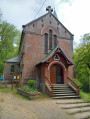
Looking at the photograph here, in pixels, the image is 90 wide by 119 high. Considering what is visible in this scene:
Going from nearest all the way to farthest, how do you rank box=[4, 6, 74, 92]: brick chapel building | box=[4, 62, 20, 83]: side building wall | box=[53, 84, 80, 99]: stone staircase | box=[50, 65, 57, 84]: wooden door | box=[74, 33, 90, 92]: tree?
box=[53, 84, 80, 99]: stone staircase < box=[4, 6, 74, 92]: brick chapel building < box=[50, 65, 57, 84]: wooden door < box=[4, 62, 20, 83]: side building wall < box=[74, 33, 90, 92]: tree

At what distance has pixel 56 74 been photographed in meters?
14.6

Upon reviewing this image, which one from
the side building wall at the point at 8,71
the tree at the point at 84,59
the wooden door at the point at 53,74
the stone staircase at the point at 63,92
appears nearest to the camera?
the stone staircase at the point at 63,92

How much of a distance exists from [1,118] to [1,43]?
23139mm

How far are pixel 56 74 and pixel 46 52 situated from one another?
12.9ft

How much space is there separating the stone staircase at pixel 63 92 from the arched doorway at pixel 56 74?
75.2 inches

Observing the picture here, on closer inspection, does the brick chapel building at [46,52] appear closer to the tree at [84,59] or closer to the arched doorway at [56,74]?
the arched doorway at [56,74]

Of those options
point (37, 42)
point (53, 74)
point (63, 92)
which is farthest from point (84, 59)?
point (63, 92)

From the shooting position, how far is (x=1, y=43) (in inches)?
995

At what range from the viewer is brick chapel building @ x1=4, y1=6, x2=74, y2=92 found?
1391 cm

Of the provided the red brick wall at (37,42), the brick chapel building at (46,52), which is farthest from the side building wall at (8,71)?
the red brick wall at (37,42)

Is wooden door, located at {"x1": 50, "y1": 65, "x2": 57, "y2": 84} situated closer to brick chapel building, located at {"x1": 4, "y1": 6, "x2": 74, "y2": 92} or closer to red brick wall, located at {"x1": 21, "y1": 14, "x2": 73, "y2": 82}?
brick chapel building, located at {"x1": 4, "y1": 6, "x2": 74, "y2": 92}

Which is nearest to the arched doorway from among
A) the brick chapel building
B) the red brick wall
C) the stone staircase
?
the brick chapel building

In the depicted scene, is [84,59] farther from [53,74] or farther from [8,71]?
[8,71]

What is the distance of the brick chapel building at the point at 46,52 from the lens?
45.6 ft
